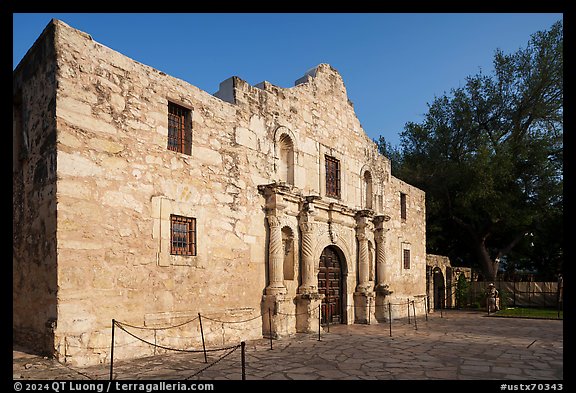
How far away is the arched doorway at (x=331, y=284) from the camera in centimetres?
1336

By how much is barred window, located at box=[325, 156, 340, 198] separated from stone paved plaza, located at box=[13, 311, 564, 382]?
4.25 meters

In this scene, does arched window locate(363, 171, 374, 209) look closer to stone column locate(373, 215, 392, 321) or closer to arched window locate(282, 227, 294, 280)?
stone column locate(373, 215, 392, 321)

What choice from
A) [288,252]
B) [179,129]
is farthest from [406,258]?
[179,129]

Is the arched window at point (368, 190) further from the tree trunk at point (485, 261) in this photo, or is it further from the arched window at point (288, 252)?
the tree trunk at point (485, 261)

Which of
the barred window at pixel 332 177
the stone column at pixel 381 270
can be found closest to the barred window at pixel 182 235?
the barred window at pixel 332 177

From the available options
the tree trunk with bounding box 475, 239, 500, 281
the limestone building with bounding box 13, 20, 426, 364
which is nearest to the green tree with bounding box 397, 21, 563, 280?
the tree trunk with bounding box 475, 239, 500, 281

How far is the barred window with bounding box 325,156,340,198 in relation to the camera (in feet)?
46.0

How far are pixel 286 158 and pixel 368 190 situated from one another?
4.81 metres

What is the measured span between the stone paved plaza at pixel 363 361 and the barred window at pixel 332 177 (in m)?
4.25

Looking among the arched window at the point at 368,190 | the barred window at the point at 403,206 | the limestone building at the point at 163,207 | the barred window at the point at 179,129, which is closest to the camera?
the limestone building at the point at 163,207

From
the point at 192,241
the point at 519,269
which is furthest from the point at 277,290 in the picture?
the point at 519,269
